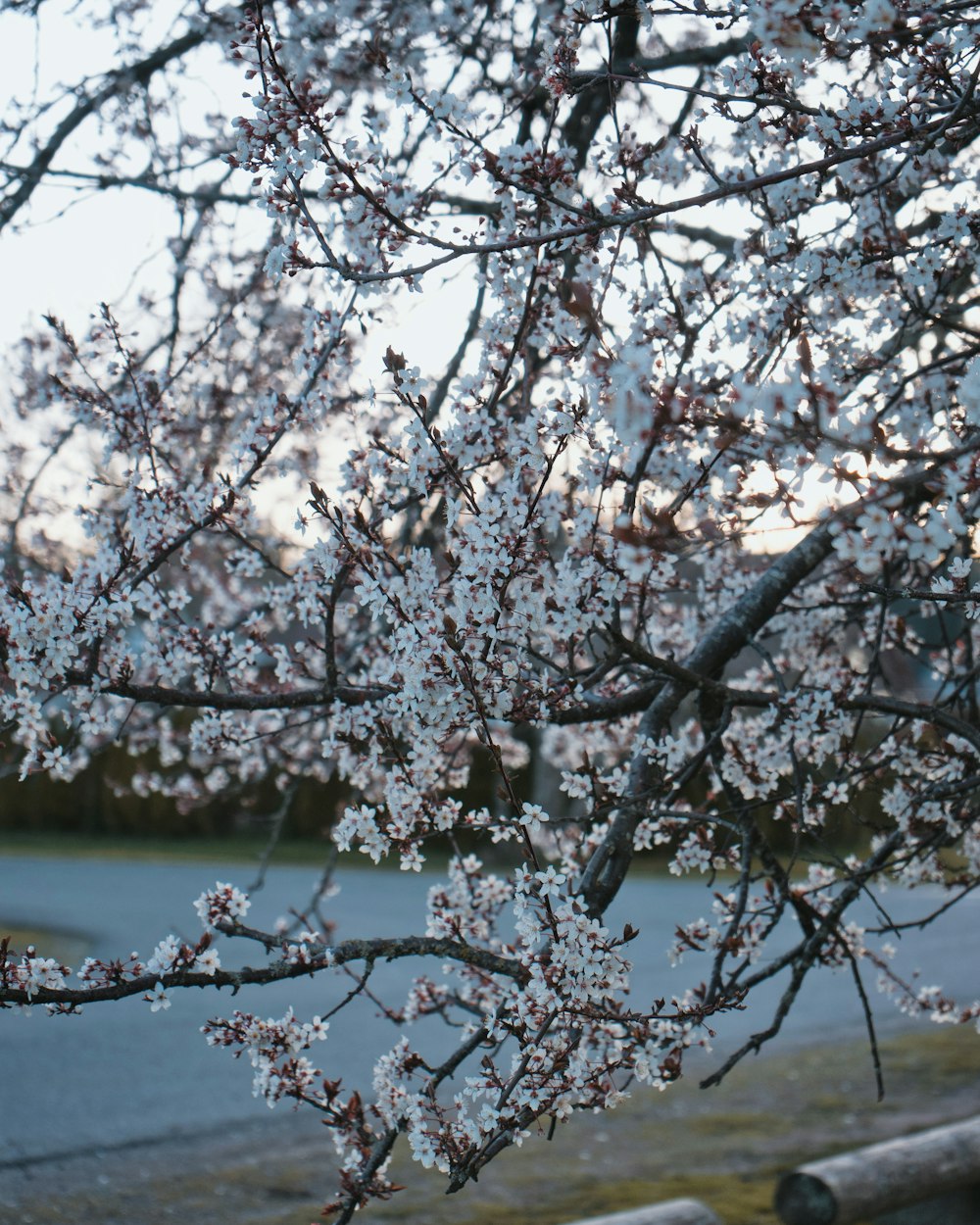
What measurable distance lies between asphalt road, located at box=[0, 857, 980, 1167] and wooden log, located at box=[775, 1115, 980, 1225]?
1.53 meters

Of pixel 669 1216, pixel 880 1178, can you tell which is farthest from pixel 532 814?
pixel 880 1178

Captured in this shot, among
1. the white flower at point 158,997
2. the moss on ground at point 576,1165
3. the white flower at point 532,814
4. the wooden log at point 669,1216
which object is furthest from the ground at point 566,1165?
the white flower at point 532,814

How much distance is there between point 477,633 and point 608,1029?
1.04 m

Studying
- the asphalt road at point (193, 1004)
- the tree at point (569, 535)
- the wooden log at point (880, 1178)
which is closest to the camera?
the tree at point (569, 535)

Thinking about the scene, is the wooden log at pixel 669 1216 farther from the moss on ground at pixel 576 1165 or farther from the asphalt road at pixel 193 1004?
the moss on ground at pixel 576 1165

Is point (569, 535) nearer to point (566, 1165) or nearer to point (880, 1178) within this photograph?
point (880, 1178)

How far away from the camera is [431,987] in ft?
9.80

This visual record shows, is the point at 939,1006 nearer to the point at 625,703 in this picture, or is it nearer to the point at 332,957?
the point at 625,703

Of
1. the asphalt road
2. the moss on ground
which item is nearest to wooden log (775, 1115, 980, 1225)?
the moss on ground

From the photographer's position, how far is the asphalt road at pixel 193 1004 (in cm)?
628

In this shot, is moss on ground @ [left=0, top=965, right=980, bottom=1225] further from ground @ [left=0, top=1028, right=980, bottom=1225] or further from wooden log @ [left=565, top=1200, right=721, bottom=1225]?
wooden log @ [left=565, top=1200, right=721, bottom=1225]

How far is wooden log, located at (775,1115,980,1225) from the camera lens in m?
3.64

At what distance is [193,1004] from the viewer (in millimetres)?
8562

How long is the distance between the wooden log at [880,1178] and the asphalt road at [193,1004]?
1.53 metres
